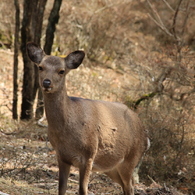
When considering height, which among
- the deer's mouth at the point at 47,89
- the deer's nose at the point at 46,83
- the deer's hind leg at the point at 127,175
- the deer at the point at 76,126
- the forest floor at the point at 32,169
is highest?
the deer's nose at the point at 46,83

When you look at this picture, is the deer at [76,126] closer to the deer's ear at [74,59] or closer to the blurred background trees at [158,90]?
the deer's ear at [74,59]

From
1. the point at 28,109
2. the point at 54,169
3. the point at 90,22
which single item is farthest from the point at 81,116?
the point at 90,22

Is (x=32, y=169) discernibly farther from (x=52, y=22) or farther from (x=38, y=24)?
(x=38, y=24)

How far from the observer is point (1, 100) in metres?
14.3

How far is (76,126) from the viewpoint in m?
6.02

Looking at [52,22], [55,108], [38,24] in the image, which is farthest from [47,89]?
[38,24]

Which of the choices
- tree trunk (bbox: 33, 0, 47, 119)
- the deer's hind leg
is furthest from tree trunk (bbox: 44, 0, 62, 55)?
the deer's hind leg

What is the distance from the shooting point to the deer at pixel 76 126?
19.5ft

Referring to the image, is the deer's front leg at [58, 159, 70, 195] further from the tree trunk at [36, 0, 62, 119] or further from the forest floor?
the tree trunk at [36, 0, 62, 119]

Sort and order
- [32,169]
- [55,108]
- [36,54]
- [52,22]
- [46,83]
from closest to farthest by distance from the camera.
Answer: [46,83] < [55,108] < [36,54] < [32,169] < [52,22]

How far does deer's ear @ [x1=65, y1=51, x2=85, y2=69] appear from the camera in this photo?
20.4 ft

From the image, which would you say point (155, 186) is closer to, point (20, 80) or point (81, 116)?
point (81, 116)

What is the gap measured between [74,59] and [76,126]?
98 centimetres

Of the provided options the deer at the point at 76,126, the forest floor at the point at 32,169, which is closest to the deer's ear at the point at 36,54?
the deer at the point at 76,126
